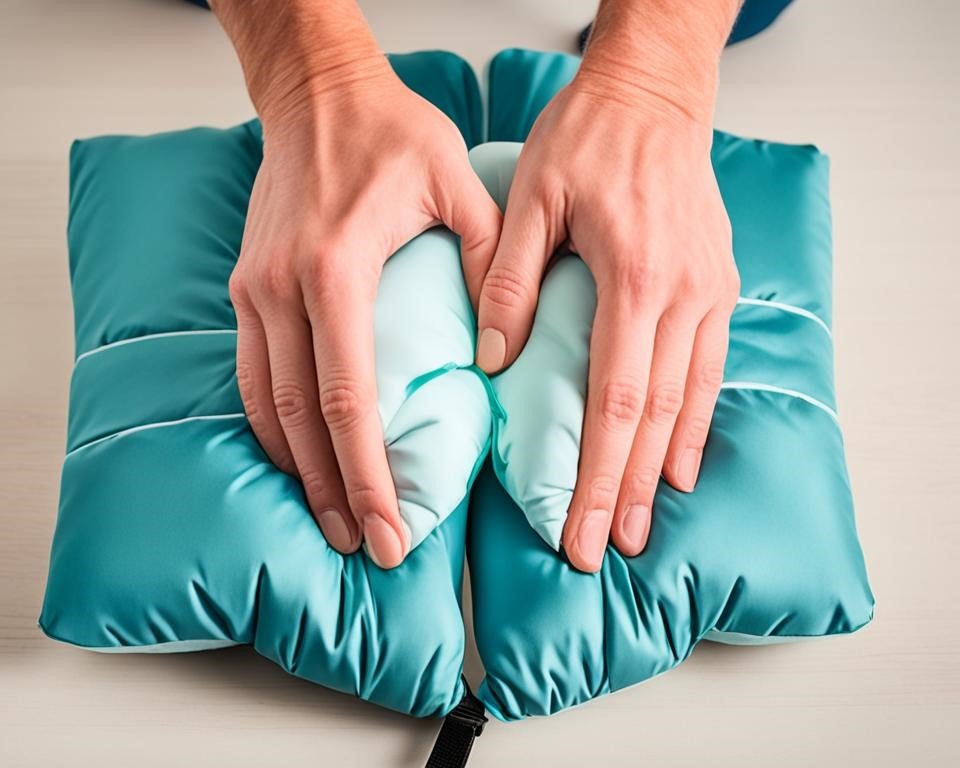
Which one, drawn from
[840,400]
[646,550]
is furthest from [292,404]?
[840,400]

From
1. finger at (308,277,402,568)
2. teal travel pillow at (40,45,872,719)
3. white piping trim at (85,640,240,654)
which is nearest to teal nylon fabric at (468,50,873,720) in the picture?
teal travel pillow at (40,45,872,719)

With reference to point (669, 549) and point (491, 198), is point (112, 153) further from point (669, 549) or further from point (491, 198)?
point (669, 549)

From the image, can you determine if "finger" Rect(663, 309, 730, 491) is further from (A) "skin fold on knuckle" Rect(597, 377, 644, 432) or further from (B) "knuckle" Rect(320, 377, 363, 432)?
(B) "knuckle" Rect(320, 377, 363, 432)

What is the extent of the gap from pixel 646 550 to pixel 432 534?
184 mm

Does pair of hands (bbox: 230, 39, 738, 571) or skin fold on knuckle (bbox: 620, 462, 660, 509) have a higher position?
pair of hands (bbox: 230, 39, 738, 571)

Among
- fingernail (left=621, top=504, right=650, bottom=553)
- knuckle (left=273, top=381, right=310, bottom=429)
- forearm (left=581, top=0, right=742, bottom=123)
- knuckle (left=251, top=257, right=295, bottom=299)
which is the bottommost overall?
fingernail (left=621, top=504, right=650, bottom=553)

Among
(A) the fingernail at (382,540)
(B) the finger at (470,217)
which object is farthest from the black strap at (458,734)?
(B) the finger at (470,217)

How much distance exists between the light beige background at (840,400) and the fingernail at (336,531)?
132 millimetres

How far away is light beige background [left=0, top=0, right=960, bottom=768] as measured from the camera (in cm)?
88

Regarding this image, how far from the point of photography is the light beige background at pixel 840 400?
0.88 metres

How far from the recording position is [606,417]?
2.81 ft

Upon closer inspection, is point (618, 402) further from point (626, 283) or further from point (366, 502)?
point (366, 502)

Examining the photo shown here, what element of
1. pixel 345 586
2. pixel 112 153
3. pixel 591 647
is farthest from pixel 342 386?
pixel 112 153

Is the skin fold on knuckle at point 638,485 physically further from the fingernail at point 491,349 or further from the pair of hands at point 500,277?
the fingernail at point 491,349
